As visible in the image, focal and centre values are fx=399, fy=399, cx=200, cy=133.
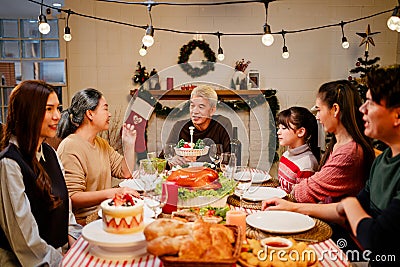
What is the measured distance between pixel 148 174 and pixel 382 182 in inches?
35.8

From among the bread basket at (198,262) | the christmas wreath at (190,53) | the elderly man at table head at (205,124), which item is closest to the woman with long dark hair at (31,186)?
the bread basket at (198,262)

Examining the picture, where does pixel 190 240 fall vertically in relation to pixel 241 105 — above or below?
below

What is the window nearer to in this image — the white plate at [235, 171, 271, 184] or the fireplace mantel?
the fireplace mantel

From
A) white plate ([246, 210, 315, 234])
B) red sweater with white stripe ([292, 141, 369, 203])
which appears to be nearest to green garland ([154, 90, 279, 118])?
red sweater with white stripe ([292, 141, 369, 203])

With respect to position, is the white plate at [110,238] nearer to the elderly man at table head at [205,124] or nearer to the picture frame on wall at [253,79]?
the elderly man at table head at [205,124]

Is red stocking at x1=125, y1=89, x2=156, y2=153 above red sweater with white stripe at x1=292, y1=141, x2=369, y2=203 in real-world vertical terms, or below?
above

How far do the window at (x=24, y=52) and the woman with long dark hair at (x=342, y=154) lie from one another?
4.21 meters

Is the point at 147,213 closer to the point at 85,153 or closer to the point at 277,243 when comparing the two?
the point at 277,243

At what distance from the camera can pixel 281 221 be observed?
1.60 m

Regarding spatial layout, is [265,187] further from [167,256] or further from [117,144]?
[117,144]

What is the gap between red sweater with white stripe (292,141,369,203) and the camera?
6.40 feet

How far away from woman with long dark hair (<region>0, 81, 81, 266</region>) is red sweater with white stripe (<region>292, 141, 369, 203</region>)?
3.97 ft

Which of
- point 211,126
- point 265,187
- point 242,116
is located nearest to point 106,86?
point 242,116

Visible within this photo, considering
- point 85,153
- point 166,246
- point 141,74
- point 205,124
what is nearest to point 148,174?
point 166,246
